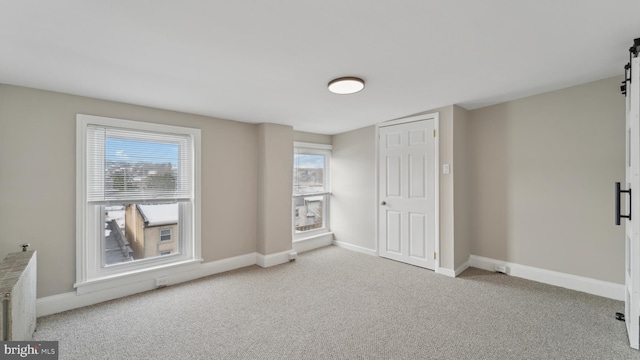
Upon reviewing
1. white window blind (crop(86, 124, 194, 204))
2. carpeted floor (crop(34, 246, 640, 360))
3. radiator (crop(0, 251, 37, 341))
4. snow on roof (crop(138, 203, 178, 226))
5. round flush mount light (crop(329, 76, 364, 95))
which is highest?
round flush mount light (crop(329, 76, 364, 95))

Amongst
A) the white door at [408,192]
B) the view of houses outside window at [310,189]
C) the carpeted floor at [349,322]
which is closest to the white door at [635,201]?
the carpeted floor at [349,322]

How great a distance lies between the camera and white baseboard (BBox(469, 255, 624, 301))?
2.70 m

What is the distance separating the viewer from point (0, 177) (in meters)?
2.36

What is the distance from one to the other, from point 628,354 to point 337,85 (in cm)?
309

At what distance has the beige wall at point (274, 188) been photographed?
4.02 metres

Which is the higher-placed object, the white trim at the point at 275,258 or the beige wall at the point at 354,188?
the beige wall at the point at 354,188

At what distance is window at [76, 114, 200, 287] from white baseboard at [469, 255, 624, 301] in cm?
406

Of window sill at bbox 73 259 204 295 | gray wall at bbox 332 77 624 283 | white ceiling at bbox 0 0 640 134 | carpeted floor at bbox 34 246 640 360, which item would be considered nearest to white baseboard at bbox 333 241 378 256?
carpeted floor at bbox 34 246 640 360

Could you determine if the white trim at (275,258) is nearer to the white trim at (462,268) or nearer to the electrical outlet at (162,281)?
the electrical outlet at (162,281)

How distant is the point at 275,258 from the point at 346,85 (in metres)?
2.83

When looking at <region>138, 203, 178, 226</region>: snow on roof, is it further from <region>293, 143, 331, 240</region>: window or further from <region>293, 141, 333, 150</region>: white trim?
<region>293, 141, 333, 150</region>: white trim

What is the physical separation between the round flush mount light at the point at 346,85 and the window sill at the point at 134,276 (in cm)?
285

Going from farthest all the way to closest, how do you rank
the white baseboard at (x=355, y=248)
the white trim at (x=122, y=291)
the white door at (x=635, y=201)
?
the white baseboard at (x=355, y=248), the white trim at (x=122, y=291), the white door at (x=635, y=201)

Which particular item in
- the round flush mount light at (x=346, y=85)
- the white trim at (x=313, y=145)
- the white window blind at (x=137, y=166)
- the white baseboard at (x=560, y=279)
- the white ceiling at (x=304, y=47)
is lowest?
the white baseboard at (x=560, y=279)
